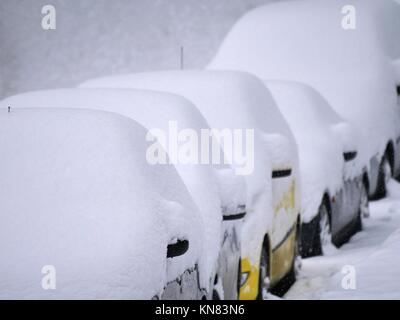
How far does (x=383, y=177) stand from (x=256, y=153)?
5.43 m

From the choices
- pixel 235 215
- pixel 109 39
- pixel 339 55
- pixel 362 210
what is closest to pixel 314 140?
pixel 362 210

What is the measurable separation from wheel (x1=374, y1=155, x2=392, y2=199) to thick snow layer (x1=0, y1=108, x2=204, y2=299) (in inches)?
297

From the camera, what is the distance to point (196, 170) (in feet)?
16.8

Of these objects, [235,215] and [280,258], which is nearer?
[235,215]

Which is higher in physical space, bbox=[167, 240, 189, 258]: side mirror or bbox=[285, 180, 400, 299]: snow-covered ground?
bbox=[167, 240, 189, 258]: side mirror

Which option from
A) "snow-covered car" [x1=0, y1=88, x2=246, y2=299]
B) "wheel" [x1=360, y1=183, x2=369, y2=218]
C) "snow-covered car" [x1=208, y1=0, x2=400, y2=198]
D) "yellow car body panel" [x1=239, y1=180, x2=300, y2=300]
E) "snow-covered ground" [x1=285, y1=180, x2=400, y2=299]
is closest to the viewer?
"snow-covered car" [x1=0, y1=88, x2=246, y2=299]

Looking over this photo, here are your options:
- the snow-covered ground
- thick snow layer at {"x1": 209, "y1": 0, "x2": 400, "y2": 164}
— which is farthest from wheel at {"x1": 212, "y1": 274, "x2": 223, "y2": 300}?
thick snow layer at {"x1": 209, "y1": 0, "x2": 400, "y2": 164}

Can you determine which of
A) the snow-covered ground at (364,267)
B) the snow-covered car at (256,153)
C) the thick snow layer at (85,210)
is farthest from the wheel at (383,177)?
the thick snow layer at (85,210)

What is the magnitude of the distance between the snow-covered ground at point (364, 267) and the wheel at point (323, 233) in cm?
9

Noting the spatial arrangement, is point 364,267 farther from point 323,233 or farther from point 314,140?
point 314,140

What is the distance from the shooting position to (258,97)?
730 cm

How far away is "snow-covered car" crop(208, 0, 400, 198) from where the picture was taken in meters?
11.6

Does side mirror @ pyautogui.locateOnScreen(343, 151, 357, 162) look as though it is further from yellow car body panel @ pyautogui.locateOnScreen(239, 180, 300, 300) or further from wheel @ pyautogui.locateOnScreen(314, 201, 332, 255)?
yellow car body panel @ pyautogui.locateOnScreen(239, 180, 300, 300)
